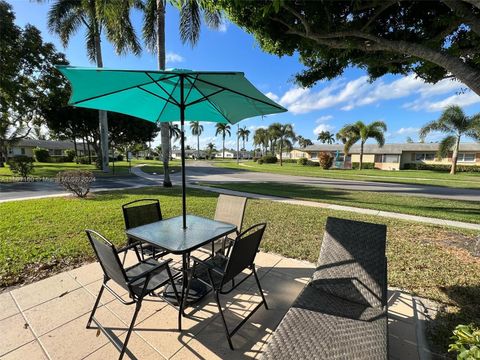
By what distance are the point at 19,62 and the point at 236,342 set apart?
2294 centimetres

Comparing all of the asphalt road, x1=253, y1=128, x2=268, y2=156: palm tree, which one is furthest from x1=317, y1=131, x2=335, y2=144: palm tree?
the asphalt road

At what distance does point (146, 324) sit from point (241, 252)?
1.33 m

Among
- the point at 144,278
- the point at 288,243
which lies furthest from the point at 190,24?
the point at 144,278

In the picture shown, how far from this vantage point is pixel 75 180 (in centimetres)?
899

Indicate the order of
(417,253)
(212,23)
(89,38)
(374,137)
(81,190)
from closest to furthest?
1. (417,253)
2. (81,190)
3. (212,23)
4. (89,38)
5. (374,137)

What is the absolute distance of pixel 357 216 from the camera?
7.41 m

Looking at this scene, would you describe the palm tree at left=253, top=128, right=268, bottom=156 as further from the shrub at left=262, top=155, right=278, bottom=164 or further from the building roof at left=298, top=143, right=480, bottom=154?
the building roof at left=298, top=143, right=480, bottom=154

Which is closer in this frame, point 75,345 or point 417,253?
point 75,345

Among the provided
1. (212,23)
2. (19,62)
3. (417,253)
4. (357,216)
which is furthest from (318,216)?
(19,62)

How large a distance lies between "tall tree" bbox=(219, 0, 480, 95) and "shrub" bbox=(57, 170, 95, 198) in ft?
25.7

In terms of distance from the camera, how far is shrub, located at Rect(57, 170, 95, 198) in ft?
29.2

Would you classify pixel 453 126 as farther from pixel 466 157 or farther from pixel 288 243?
pixel 288 243

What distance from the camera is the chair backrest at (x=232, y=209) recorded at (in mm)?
3787

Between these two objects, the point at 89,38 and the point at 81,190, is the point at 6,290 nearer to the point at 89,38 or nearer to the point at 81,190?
the point at 81,190
